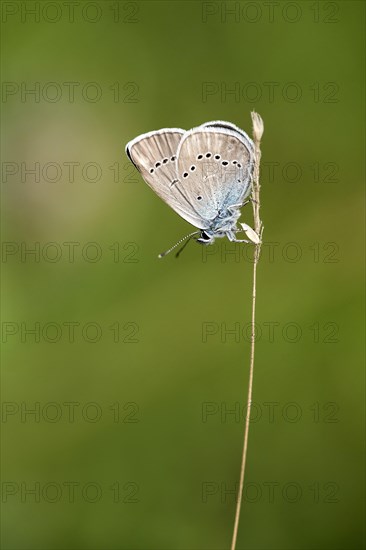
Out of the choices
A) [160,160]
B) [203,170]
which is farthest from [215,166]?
[160,160]

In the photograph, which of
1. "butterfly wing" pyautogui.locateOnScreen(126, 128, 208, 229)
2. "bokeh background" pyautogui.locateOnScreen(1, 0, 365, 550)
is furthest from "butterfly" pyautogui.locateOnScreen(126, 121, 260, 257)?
"bokeh background" pyautogui.locateOnScreen(1, 0, 365, 550)

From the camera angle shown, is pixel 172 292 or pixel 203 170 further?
pixel 172 292

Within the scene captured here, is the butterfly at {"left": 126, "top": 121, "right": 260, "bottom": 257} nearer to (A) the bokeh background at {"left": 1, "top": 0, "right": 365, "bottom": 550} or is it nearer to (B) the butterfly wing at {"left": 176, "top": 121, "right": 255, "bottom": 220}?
(B) the butterfly wing at {"left": 176, "top": 121, "right": 255, "bottom": 220}

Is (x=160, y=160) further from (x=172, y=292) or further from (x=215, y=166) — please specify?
(x=172, y=292)

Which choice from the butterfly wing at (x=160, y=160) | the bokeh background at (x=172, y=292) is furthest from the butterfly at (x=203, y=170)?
the bokeh background at (x=172, y=292)

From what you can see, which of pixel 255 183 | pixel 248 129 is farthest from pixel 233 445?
pixel 255 183

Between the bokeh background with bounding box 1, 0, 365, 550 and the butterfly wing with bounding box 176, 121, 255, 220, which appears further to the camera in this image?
the bokeh background with bounding box 1, 0, 365, 550
